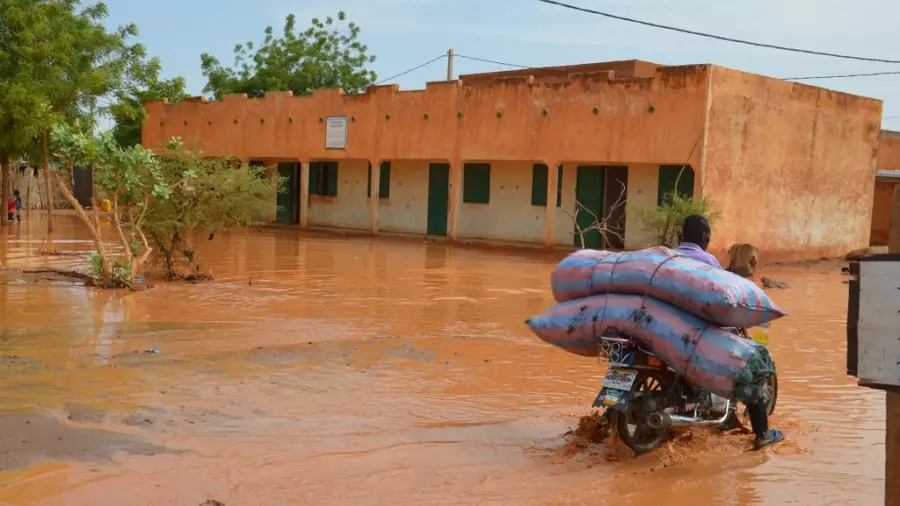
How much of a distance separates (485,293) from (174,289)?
434 cm

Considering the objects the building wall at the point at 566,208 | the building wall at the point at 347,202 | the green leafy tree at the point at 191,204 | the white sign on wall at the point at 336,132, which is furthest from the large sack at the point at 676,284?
the building wall at the point at 347,202

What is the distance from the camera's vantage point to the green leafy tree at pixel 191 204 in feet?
45.0

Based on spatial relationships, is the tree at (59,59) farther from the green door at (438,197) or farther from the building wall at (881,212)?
the building wall at (881,212)

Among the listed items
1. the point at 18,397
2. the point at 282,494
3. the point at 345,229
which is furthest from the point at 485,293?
the point at 345,229

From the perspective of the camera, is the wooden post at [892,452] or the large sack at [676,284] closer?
the wooden post at [892,452]

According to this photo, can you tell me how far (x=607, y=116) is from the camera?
19.3 m

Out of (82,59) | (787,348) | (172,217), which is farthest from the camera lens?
(82,59)

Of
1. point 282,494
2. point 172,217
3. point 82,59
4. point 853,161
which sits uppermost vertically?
point 82,59

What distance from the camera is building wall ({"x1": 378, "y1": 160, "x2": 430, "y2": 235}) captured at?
25.7m

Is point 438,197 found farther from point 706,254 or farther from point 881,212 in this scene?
point 706,254

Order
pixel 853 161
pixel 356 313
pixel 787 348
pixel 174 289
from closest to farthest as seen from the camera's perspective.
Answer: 1. pixel 787 348
2. pixel 356 313
3. pixel 174 289
4. pixel 853 161

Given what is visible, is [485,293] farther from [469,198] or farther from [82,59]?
[82,59]

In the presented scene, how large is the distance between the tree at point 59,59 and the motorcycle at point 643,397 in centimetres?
1835

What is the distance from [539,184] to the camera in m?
22.7
